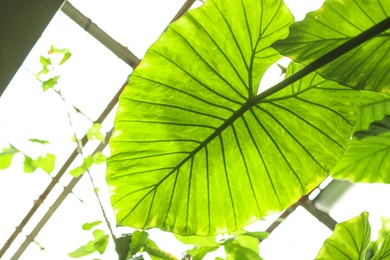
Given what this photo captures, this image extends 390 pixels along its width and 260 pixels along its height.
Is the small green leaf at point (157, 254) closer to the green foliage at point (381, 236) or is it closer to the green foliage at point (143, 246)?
the green foliage at point (143, 246)

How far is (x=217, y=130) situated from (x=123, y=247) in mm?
500

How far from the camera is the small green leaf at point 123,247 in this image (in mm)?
1427

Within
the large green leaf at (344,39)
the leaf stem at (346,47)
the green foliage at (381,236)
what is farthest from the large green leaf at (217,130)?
the green foliage at (381,236)

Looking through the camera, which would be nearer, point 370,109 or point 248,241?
point 370,109

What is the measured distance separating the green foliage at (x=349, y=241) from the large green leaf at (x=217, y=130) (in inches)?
12.3

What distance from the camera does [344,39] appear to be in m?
1.04

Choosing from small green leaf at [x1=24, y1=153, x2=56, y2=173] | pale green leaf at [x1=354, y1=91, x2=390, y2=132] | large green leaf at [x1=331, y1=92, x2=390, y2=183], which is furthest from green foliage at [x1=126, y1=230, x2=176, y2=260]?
pale green leaf at [x1=354, y1=91, x2=390, y2=132]

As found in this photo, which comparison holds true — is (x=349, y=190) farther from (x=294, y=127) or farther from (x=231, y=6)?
(x=231, y=6)

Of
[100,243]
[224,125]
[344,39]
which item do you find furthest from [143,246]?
[344,39]

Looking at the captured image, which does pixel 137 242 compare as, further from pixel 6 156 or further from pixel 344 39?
pixel 344 39

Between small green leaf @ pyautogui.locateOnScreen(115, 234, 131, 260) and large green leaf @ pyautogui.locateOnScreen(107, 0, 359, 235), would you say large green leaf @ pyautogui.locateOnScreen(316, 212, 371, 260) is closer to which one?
large green leaf @ pyautogui.locateOnScreen(107, 0, 359, 235)

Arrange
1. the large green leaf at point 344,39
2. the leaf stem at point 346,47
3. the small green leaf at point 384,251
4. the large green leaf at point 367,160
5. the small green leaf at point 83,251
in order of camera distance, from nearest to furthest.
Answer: the leaf stem at point 346,47 → the large green leaf at point 344,39 → the small green leaf at point 384,251 → the large green leaf at point 367,160 → the small green leaf at point 83,251

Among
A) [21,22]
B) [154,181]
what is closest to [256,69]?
[154,181]

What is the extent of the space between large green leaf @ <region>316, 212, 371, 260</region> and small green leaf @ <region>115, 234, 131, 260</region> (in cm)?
61
